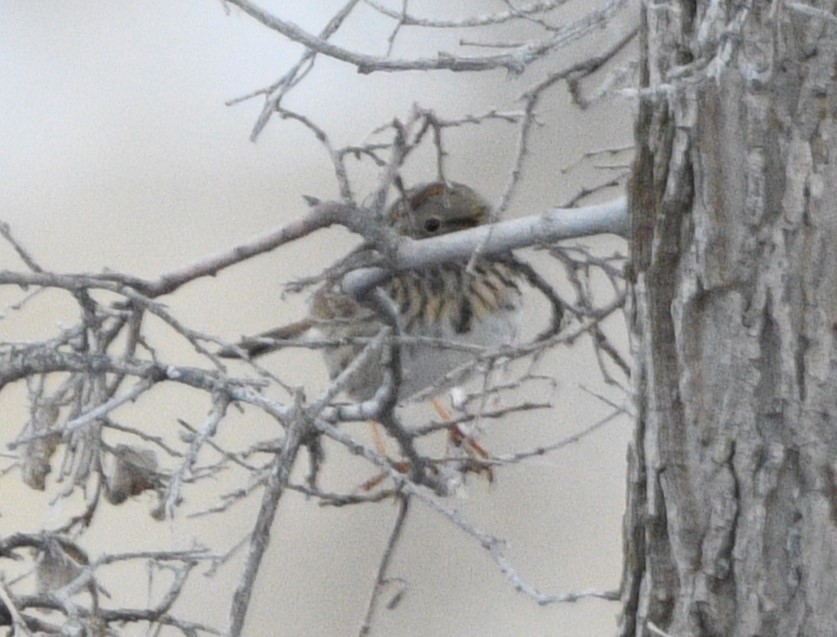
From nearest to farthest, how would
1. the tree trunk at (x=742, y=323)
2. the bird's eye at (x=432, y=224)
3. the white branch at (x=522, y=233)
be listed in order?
the tree trunk at (x=742, y=323), the white branch at (x=522, y=233), the bird's eye at (x=432, y=224)

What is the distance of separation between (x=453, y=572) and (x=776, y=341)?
3006 millimetres

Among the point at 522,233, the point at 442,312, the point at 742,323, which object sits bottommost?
the point at 742,323

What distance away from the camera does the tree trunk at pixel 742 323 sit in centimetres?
118

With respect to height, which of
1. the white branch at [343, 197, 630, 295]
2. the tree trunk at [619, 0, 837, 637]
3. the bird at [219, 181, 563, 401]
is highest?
the bird at [219, 181, 563, 401]

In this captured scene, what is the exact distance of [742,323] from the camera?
3.97 feet

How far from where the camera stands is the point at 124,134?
5.09 meters

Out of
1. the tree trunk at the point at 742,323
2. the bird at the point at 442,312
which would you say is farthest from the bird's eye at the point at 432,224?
the tree trunk at the point at 742,323

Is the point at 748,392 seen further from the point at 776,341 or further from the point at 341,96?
the point at 341,96

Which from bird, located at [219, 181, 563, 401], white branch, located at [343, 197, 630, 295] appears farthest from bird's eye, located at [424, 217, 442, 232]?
white branch, located at [343, 197, 630, 295]

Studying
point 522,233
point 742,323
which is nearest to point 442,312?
point 522,233

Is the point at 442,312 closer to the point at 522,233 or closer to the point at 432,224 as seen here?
the point at 432,224

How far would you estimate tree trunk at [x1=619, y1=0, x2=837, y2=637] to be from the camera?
118 centimetres

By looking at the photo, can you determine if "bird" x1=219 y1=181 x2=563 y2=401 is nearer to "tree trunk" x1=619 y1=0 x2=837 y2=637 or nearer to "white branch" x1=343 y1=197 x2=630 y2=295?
"white branch" x1=343 y1=197 x2=630 y2=295

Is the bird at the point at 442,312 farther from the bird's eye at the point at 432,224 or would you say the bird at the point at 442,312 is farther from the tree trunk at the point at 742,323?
the tree trunk at the point at 742,323
